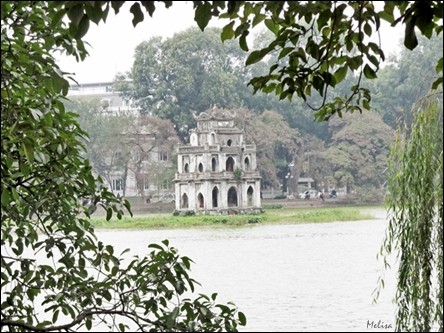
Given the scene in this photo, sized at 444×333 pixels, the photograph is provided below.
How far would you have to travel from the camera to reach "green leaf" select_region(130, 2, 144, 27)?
91 cm

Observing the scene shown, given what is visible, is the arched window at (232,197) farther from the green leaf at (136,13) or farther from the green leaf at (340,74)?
the green leaf at (136,13)

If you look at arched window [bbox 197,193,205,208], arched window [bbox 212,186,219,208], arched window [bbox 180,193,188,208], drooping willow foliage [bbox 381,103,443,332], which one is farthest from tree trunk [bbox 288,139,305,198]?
drooping willow foliage [bbox 381,103,443,332]

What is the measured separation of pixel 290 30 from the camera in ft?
3.85

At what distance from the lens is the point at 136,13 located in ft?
3.02

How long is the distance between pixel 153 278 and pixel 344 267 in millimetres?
9107

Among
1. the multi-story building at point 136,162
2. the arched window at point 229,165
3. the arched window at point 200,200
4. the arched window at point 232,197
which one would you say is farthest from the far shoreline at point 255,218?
the arched window at point 229,165

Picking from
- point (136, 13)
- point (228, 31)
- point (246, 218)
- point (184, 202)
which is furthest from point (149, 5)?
point (184, 202)

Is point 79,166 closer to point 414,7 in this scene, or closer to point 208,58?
point 414,7

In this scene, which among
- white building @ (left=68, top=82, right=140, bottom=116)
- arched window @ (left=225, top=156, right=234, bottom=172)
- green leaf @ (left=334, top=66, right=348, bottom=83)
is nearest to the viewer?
green leaf @ (left=334, top=66, right=348, bottom=83)

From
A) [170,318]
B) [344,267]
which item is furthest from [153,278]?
[344,267]

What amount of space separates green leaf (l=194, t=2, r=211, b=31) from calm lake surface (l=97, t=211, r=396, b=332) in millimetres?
5681

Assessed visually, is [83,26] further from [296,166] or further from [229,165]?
[296,166]

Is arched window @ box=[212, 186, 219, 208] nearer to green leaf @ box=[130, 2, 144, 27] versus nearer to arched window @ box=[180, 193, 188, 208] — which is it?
arched window @ box=[180, 193, 188, 208]

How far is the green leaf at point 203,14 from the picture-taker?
94 cm
